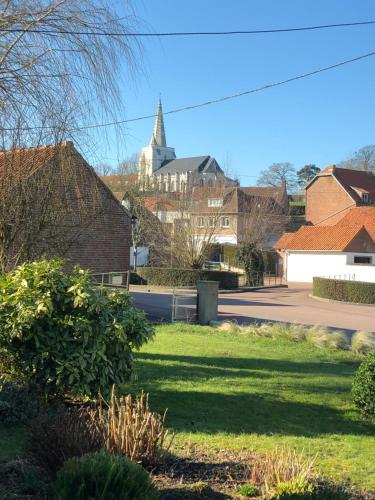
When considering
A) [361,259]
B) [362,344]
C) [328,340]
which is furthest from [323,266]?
[362,344]

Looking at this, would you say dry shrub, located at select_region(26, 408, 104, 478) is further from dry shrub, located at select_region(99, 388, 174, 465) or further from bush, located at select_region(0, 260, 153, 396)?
bush, located at select_region(0, 260, 153, 396)

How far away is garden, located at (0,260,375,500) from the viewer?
4.09 m

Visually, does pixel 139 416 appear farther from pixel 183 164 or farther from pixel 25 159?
pixel 183 164

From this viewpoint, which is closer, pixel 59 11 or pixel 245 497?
pixel 245 497

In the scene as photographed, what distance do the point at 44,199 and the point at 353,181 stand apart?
197ft

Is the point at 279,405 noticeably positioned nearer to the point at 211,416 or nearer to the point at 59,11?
the point at 211,416

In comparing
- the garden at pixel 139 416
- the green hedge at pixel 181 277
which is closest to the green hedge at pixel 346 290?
the green hedge at pixel 181 277

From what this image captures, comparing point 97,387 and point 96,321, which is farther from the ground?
point 96,321

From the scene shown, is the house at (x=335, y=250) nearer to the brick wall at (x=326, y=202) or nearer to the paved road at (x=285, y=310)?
the brick wall at (x=326, y=202)

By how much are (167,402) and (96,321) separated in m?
1.87

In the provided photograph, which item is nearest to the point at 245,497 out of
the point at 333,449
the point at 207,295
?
the point at 333,449

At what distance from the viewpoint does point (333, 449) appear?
5.79 metres

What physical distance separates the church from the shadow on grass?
14.6ft

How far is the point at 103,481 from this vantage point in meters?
3.22
